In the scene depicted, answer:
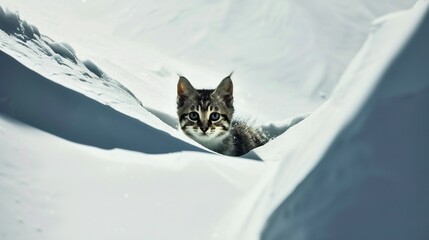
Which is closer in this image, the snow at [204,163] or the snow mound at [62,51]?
the snow at [204,163]

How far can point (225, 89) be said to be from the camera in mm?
5895

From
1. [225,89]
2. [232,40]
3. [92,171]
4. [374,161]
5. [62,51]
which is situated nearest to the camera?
[374,161]

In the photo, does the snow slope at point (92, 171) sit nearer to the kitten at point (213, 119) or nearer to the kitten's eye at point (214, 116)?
the kitten at point (213, 119)

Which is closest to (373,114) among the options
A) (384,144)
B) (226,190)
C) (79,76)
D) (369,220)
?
(384,144)

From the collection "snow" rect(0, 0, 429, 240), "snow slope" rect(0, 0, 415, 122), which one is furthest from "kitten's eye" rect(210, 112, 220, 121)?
"snow slope" rect(0, 0, 415, 122)

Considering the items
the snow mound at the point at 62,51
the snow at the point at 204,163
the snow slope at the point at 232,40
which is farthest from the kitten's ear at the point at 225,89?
the snow slope at the point at 232,40

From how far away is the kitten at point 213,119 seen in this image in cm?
561

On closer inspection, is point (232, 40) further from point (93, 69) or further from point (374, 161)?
point (374, 161)

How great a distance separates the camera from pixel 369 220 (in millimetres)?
1992

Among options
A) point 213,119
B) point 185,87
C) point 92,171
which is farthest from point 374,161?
point 185,87

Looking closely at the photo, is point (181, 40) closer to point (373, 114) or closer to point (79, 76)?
point (79, 76)

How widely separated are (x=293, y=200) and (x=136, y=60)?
8.63 meters

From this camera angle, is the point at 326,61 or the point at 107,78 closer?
the point at 107,78

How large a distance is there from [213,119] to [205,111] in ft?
0.29
